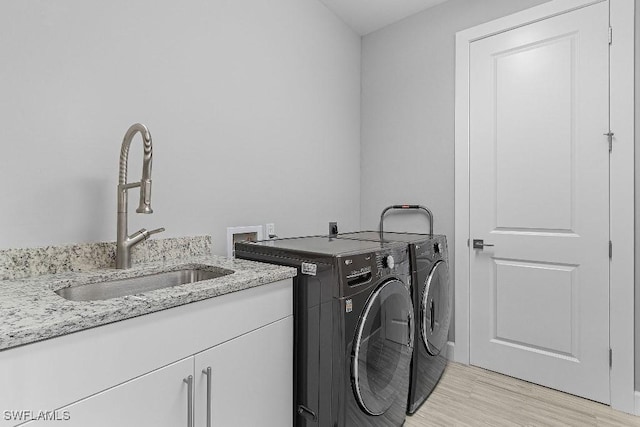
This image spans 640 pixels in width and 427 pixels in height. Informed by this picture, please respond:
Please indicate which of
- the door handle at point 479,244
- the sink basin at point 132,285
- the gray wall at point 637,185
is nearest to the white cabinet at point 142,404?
the sink basin at point 132,285

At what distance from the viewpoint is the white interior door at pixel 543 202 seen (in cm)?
193

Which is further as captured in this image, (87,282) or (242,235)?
(242,235)

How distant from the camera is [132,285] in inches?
51.3

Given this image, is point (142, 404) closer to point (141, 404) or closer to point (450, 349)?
point (141, 404)

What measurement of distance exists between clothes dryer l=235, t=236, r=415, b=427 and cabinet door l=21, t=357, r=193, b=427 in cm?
56

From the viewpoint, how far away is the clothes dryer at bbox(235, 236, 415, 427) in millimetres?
1307

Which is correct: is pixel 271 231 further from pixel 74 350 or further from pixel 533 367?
pixel 533 367

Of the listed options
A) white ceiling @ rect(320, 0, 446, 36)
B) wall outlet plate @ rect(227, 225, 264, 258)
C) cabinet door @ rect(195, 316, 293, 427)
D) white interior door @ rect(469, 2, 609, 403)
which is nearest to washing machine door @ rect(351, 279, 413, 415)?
cabinet door @ rect(195, 316, 293, 427)

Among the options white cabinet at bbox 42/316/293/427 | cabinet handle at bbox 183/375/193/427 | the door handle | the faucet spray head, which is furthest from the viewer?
the door handle

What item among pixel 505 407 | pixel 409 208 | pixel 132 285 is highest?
pixel 409 208

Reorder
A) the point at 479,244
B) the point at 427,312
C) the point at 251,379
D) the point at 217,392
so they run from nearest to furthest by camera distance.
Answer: the point at 217,392
the point at 251,379
the point at 427,312
the point at 479,244

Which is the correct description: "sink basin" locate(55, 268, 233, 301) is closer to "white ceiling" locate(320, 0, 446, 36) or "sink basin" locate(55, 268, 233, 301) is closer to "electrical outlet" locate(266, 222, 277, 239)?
"electrical outlet" locate(266, 222, 277, 239)

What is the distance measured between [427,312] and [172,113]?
1777 millimetres

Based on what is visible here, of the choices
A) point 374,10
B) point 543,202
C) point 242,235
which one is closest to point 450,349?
point 543,202
